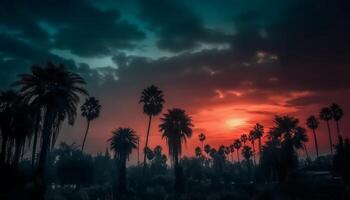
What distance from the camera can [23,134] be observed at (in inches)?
1358

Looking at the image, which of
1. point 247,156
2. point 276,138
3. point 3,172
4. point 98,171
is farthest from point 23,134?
point 247,156

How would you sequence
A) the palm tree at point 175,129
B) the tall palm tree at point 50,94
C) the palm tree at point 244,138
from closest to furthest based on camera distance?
the tall palm tree at point 50,94 < the palm tree at point 175,129 < the palm tree at point 244,138

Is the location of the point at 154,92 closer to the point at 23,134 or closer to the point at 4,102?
the point at 4,102

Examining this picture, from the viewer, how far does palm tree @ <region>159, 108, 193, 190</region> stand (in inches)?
2544

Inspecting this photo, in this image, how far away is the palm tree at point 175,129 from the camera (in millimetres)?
64619

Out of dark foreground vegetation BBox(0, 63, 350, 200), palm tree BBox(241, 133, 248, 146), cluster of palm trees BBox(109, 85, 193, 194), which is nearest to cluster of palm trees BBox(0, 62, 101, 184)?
dark foreground vegetation BBox(0, 63, 350, 200)

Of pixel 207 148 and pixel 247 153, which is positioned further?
pixel 207 148

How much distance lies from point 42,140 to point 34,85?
6231 mm

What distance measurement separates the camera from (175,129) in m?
66.2

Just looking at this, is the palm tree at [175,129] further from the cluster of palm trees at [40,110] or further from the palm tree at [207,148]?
the palm tree at [207,148]

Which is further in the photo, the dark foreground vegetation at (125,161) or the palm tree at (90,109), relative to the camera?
the palm tree at (90,109)

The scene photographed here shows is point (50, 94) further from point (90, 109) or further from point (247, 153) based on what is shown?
point (247, 153)

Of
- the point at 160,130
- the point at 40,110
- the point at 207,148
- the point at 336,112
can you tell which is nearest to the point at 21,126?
the point at 40,110

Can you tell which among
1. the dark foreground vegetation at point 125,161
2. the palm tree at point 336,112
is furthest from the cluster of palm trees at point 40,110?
the palm tree at point 336,112
